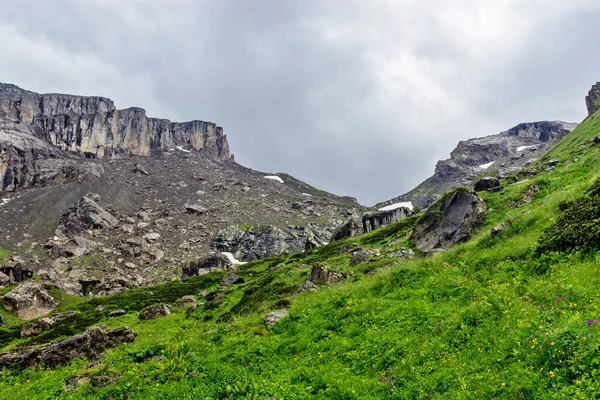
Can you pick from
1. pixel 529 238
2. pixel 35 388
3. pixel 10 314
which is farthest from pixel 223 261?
pixel 529 238

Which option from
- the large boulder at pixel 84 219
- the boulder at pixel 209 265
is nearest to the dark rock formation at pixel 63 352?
the boulder at pixel 209 265

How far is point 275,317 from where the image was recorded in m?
20.4

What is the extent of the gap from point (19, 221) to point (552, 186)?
184262 mm

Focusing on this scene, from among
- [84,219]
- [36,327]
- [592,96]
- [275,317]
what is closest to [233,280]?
[36,327]

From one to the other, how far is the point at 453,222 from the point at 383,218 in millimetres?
68486

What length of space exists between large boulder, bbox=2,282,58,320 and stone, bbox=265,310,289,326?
2817 inches

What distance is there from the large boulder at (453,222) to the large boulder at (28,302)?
74944 mm

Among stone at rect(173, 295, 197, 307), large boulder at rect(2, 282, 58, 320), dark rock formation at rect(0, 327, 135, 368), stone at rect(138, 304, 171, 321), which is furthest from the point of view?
large boulder at rect(2, 282, 58, 320)

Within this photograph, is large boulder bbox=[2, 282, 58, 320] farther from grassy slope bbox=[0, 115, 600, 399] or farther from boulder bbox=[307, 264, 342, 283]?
boulder bbox=[307, 264, 342, 283]

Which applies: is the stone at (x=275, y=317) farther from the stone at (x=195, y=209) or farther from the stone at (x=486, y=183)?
the stone at (x=195, y=209)

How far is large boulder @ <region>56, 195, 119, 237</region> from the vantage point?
14500cm

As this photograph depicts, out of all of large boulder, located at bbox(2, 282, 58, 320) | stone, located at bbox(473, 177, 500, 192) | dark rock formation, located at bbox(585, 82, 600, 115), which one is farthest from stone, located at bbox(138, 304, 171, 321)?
dark rock formation, located at bbox(585, 82, 600, 115)

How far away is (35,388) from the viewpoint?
17.4 meters

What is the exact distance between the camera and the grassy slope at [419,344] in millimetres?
9164
